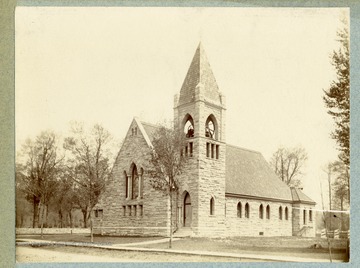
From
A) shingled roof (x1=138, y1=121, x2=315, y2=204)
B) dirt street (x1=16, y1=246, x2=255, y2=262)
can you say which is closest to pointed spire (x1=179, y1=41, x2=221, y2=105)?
shingled roof (x1=138, y1=121, x2=315, y2=204)

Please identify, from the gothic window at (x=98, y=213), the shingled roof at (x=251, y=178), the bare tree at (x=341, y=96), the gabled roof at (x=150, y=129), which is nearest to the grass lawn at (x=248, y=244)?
the gothic window at (x=98, y=213)

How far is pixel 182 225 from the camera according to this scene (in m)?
11.0

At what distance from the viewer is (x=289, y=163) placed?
35.2 ft

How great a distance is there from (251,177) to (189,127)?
4.42ft

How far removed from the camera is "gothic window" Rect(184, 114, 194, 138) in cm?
1104

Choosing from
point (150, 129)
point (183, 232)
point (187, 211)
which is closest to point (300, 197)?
point (187, 211)

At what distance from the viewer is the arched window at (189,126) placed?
36.2 ft

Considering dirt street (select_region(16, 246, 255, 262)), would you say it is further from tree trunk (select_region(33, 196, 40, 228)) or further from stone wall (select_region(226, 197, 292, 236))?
stone wall (select_region(226, 197, 292, 236))

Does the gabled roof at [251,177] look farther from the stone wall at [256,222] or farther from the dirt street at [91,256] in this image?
the dirt street at [91,256]

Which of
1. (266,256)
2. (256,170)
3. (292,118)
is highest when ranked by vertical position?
(292,118)

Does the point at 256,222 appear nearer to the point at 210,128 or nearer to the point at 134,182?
the point at 210,128

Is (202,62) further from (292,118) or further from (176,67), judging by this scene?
(292,118)
